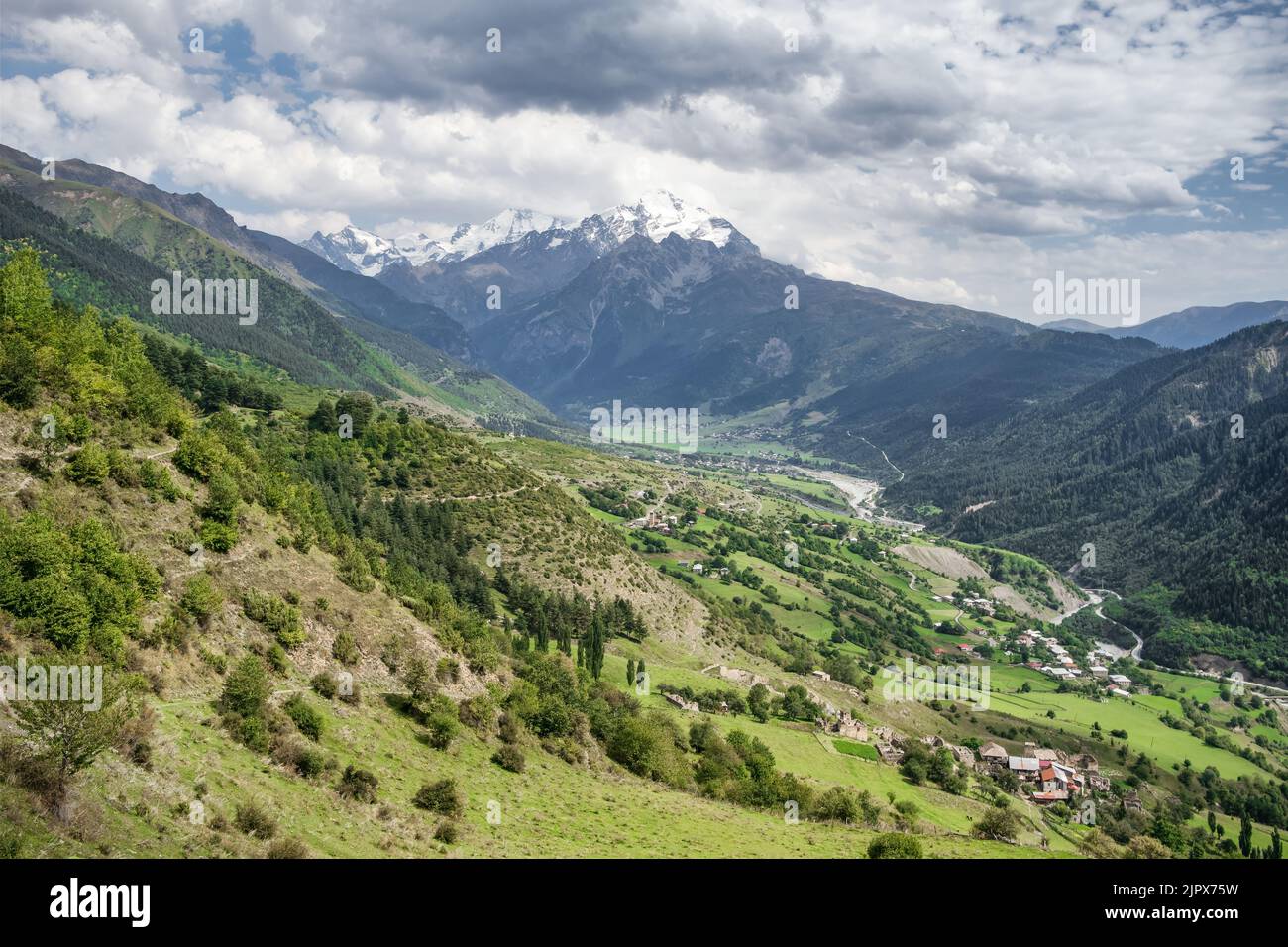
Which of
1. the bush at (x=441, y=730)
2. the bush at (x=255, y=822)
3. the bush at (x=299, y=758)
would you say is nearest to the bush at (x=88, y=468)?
the bush at (x=299, y=758)

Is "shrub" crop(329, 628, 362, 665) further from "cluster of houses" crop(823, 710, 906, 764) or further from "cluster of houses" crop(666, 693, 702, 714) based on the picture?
"cluster of houses" crop(823, 710, 906, 764)

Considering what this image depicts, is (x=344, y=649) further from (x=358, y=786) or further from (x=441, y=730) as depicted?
(x=358, y=786)

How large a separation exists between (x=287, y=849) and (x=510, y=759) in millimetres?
21916

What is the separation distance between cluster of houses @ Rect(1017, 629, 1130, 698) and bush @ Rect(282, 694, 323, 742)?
175072 mm

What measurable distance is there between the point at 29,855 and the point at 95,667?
10792mm

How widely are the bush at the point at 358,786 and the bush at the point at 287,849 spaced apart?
7.18 metres

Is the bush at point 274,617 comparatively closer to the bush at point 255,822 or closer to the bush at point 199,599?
the bush at point 199,599

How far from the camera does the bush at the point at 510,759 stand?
4691 centimetres

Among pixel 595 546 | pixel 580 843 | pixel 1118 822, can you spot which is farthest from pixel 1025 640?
pixel 580 843

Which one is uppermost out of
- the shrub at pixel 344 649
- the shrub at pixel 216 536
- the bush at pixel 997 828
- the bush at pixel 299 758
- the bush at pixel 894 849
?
the shrub at pixel 216 536

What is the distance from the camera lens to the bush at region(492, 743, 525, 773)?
1847 inches
